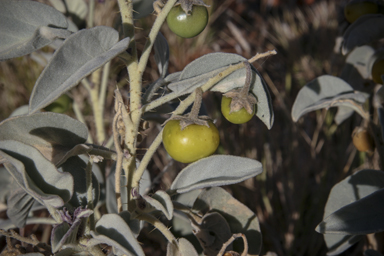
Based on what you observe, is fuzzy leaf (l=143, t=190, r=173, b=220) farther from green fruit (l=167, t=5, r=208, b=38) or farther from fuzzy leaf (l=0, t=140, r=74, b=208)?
green fruit (l=167, t=5, r=208, b=38)

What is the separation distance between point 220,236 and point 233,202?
88 millimetres

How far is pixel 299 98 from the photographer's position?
0.93m

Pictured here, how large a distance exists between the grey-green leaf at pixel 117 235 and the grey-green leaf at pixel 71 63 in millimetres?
234

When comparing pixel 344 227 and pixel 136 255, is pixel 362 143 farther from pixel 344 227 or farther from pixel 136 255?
pixel 136 255

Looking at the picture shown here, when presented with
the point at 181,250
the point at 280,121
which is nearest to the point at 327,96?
the point at 181,250

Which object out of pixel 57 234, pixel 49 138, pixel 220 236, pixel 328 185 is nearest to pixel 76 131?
pixel 49 138

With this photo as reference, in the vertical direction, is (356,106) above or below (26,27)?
below

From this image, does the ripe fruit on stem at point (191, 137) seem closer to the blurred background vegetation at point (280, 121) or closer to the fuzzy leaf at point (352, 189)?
the blurred background vegetation at point (280, 121)

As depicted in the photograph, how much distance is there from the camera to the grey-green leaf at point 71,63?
1.68ft

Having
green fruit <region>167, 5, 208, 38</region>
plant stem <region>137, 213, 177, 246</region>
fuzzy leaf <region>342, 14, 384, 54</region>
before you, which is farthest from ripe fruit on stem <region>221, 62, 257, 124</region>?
fuzzy leaf <region>342, 14, 384, 54</region>

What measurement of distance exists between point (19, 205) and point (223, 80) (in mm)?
524

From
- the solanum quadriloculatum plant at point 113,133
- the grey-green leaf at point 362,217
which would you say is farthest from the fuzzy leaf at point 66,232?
the grey-green leaf at point 362,217

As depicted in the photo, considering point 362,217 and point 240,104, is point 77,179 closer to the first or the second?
point 240,104

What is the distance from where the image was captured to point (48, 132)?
666 mm
